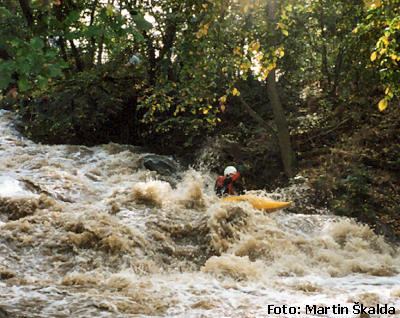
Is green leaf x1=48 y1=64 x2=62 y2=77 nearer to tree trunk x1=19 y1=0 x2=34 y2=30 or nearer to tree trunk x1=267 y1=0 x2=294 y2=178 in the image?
tree trunk x1=19 y1=0 x2=34 y2=30

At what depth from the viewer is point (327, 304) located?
4461mm

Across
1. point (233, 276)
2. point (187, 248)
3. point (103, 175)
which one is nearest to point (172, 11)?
point (103, 175)

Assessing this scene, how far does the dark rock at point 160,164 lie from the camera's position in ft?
34.5

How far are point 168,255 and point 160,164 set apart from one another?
4.74 m

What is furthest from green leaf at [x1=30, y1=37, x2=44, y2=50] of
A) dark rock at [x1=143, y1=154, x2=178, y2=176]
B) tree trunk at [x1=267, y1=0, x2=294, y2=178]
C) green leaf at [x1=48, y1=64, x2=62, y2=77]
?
dark rock at [x1=143, y1=154, x2=178, y2=176]

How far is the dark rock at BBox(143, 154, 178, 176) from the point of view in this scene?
10.5 m

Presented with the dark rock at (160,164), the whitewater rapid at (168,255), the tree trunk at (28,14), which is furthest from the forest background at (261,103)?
the tree trunk at (28,14)

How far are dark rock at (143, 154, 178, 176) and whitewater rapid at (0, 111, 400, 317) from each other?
4.95 ft

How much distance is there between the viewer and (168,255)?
6.14m

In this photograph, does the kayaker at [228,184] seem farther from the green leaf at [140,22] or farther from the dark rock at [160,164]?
the green leaf at [140,22]

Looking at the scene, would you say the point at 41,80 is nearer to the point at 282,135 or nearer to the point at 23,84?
the point at 23,84

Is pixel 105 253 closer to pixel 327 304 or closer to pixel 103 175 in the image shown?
pixel 327 304

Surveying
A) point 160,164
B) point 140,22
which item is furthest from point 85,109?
point 140,22

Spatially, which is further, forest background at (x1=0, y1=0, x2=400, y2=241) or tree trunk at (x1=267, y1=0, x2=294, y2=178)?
tree trunk at (x1=267, y1=0, x2=294, y2=178)
